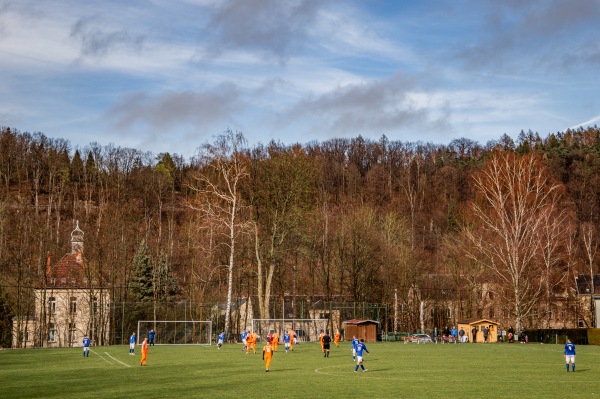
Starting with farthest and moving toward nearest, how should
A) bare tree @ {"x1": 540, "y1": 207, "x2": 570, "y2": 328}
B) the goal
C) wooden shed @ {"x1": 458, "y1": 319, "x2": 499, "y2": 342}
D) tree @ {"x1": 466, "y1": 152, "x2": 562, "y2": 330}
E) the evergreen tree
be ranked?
the evergreen tree
bare tree @ {"x1": 540, "y1": 207, "x2": 570, "y2": 328}
tree @ {"x1": 466, "y1": 152, "x2": 562, "y2": 330}
wooden shed @ {"x1": 458, "y1": 319, "x2": 499, "y2": 342}
the goal

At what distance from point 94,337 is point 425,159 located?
98.7 meters

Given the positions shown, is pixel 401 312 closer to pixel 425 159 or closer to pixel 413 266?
pixel 413 266

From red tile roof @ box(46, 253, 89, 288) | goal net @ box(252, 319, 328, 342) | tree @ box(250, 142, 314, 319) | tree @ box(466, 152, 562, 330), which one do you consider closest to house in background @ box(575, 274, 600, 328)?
tree @ box(466, 152, 562, 330)

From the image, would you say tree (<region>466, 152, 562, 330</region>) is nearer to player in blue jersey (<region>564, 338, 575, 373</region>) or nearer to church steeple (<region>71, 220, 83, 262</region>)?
player in blue jersey (<region>564, 338, 575, 373</region>)

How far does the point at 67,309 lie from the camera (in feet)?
250

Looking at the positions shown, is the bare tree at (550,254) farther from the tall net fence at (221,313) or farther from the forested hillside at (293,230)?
the tall net fence at (221,313)

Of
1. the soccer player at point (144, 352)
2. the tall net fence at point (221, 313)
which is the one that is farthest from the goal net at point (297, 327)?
the soccer player at point (144, 352)

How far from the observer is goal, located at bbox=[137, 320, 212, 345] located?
66.9 m

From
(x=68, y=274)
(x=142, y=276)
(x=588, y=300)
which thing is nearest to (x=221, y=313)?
(x=142, y=276)

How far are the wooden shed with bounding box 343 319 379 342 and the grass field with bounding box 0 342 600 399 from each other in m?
24.5

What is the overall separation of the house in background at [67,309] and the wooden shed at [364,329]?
24.0 m

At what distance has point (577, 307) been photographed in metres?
89.8

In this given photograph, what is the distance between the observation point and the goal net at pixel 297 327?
68000 mm

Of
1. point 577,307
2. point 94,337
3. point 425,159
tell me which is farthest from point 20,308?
point 425,159
